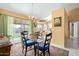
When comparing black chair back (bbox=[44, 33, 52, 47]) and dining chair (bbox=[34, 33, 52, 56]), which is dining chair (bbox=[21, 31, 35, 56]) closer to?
dining chair (bbox=[34, 33, 52, 56])

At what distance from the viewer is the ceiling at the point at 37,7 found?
2.17 m

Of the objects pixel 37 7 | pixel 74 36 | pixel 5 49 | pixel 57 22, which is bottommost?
pixel 5 49

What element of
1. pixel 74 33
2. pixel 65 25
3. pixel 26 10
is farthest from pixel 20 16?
pixel 74 33

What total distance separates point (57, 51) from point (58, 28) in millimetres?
429

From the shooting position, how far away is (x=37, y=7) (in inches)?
86.0

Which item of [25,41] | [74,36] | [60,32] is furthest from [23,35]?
[74,36]

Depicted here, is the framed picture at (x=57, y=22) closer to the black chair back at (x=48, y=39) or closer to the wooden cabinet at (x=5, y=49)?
the black chair back at (x=48, y=39)

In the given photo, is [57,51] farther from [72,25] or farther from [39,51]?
[72,25]

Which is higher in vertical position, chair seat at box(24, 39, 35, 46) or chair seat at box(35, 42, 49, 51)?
chair seat at box(24, 39, 35, 46)

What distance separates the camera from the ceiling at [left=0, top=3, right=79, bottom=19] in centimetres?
217

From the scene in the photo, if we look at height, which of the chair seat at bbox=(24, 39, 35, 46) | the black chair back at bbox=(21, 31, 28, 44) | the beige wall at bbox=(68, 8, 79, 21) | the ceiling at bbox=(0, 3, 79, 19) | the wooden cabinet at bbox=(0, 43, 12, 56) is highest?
the ceiling at bbox=(0, 3, 79, 19)

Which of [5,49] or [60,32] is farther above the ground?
[60,32]

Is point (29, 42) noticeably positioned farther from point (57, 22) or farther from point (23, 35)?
point (57, 22)

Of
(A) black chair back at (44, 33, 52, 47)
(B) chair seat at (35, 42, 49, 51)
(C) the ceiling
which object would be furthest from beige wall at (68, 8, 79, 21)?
(B) chair seat at (35, 42, 49, 51)
